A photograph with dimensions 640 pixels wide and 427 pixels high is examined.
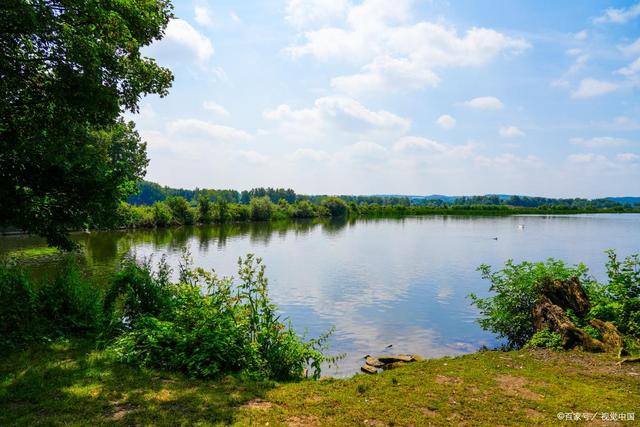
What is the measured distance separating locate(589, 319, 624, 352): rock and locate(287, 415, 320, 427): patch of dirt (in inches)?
428

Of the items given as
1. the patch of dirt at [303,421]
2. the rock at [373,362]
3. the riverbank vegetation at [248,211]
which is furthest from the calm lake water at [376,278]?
the riverbank vegetation at [248,211]

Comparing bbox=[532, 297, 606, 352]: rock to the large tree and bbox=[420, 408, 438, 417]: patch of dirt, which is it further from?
the large tree

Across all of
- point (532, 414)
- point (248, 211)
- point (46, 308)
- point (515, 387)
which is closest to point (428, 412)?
point (532, 414)

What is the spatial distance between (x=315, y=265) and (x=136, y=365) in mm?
33023

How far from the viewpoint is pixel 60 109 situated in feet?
37.7

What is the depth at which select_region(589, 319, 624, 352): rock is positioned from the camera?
1256cm

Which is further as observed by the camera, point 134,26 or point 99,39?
point 134,26

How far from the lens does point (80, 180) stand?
10.5m

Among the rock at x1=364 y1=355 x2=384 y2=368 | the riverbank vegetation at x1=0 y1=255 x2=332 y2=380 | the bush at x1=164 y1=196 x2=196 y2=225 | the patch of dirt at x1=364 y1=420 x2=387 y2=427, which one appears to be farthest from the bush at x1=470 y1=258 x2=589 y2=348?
the bush at x1=164 y1=196 x2=196 y2=225

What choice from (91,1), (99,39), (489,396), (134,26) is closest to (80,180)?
(99,39)

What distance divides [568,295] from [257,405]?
43.8 ft

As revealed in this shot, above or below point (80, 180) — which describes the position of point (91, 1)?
above

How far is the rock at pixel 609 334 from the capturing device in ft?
41.2

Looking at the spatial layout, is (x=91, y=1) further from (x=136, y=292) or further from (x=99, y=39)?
(x=136, y=292)
